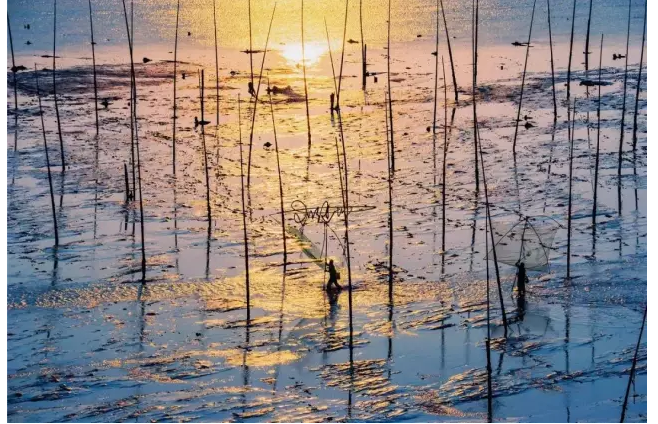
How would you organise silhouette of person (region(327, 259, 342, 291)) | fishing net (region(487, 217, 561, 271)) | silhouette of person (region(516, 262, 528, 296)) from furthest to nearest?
fishing net (region(487, 217, 561, 271)), silhouette of person (region(327, 259, 342, 291)), silhouette of person (region(516, 262, 528, 296))

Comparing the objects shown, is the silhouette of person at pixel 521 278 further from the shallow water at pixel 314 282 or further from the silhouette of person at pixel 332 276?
the silhouette of person at pixel 332 276

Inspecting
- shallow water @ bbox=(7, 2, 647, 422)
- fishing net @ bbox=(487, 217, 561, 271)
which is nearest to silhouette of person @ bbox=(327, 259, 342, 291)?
shallow water @ bbox=(7, 2, 647, 422)

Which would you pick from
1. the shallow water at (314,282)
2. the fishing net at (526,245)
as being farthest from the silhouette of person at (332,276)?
the fishing net at (526,245)

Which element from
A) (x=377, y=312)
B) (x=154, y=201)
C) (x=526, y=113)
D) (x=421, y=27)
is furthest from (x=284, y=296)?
(x=421, y=27)

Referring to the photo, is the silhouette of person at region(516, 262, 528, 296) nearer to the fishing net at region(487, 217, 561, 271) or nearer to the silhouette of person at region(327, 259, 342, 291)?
the fishing net at region(487, 217, 561, 271)

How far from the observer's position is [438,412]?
4.60 metres

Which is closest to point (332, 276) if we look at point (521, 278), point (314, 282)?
point (314, 282)

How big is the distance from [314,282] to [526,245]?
151 centimetres

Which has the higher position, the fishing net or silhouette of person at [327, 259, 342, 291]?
the fishing net

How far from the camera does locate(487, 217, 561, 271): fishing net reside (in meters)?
6.34

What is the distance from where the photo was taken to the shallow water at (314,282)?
15.7 feet

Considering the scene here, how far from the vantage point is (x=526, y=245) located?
662 cm

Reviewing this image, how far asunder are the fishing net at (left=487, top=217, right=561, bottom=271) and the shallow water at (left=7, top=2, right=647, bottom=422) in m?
0.08

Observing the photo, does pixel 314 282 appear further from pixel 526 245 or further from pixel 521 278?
pixel 526 245
